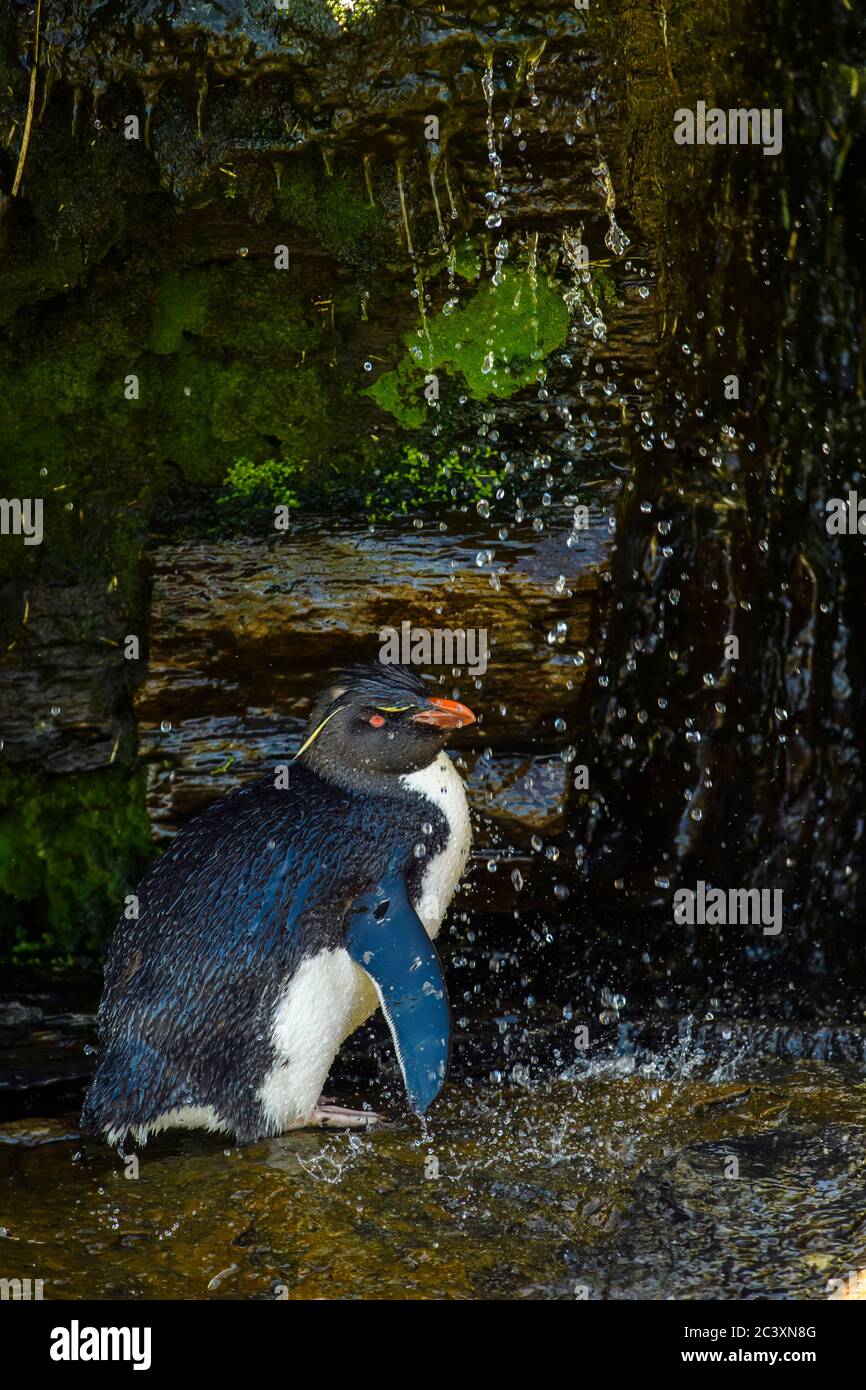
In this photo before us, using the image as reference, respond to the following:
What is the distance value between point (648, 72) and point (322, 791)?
2.21m

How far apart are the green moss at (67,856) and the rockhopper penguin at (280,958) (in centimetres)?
127

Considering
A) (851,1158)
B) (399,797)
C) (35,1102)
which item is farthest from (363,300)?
(851,1158)

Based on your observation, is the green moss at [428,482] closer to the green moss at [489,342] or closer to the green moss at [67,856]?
the green moss at [489,342]

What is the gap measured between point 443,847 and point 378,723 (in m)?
0.36

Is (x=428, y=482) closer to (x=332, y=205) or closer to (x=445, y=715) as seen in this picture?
(x=332, y=205)

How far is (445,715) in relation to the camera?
3.90m

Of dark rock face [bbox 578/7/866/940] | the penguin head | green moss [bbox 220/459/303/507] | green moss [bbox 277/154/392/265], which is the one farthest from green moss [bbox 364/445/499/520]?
the penguin head

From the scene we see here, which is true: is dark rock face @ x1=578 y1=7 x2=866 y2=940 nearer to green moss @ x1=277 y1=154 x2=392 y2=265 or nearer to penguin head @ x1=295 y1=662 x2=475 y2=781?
green moss @ x1=277 y1=154 x2=392 y2=265

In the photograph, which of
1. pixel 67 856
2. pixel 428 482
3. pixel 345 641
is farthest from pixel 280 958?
pixel 67 856

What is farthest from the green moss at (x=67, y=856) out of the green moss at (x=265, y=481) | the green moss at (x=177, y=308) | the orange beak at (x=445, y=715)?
the orange beak at (x=445, y=715)

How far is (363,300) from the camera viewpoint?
4.58 m

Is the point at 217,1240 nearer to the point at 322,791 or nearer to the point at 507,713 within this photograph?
the point at 322,791

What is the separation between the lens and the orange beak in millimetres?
3896

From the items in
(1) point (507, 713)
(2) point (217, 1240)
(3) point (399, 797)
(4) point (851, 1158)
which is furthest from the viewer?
(1) point (507, 713)
